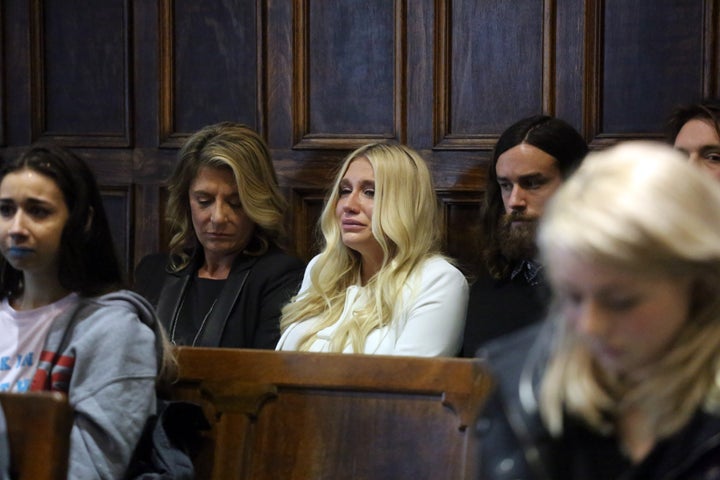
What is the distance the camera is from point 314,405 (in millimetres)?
2871

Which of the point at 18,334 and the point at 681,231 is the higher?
the point at 681,231

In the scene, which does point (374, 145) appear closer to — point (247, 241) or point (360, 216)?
point (360, 216)

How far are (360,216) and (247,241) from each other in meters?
0.44

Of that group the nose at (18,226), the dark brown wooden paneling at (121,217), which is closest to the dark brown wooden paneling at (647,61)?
the dark brown wooden paneling at (121,217)

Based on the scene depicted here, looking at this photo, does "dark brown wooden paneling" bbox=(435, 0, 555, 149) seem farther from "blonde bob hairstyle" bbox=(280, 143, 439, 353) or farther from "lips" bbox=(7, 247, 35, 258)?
"lips" bbox=(7, 247, 35, 258)

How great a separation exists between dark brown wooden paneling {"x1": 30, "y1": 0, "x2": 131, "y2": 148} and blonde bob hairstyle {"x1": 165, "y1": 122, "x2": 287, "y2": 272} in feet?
1.64

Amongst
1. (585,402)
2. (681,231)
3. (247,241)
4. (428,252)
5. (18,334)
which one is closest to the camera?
(681,231)

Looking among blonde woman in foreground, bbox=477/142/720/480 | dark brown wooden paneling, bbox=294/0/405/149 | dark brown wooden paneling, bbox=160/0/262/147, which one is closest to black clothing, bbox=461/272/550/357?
dark brown wooden paneling, bbox=294/0/405/149

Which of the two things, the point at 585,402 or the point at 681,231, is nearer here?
the point at 681,231

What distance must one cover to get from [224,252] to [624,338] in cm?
241

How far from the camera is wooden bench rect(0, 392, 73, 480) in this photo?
2307 mm

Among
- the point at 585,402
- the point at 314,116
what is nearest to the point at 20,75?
the point at 314,116

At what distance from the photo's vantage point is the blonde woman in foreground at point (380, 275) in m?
3.36

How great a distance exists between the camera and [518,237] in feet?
11.4
